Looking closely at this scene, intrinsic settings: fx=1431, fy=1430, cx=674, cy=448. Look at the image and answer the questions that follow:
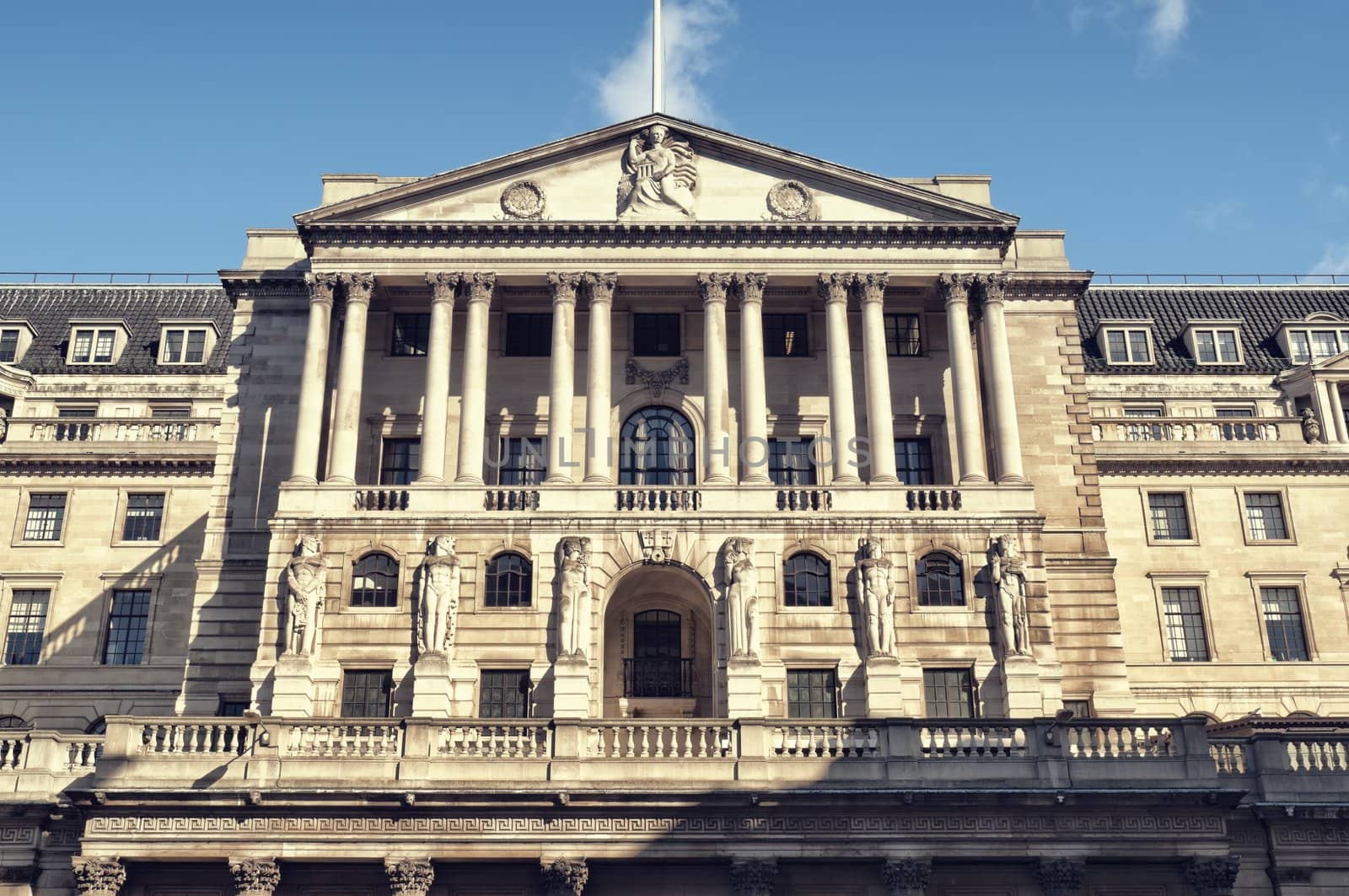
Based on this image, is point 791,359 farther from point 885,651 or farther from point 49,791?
point 49,791

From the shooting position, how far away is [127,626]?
60.4 metres

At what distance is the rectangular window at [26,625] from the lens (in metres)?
59.6

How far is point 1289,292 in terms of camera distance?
7706 cm

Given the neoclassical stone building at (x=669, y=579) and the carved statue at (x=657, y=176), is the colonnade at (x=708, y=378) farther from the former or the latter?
the carved statue at (x=657, y=176)

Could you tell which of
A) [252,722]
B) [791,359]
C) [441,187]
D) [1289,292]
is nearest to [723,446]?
[791,359]

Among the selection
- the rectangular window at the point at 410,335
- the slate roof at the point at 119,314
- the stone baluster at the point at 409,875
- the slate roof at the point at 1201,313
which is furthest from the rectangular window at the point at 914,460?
the slate roof at the point at 119,314

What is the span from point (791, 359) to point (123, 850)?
91.4 ft

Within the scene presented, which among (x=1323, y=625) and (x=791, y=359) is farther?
(x=1323, y=625)

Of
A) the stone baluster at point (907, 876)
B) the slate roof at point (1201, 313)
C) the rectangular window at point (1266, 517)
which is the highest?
the slate roof at point (1201, 313)

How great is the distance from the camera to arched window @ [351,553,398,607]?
151 feet

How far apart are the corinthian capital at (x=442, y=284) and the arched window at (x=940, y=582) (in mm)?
18834

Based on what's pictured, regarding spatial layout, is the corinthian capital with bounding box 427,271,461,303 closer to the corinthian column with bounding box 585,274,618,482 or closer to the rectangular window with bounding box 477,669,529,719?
the corinthian column with bounding box 585,274,618,482

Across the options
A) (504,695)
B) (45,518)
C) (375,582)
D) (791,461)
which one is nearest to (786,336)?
(791,461)

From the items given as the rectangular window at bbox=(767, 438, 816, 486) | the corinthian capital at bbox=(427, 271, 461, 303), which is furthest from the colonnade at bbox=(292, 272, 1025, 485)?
the rectangular window at bbox=(767, 438, 816, 486)
